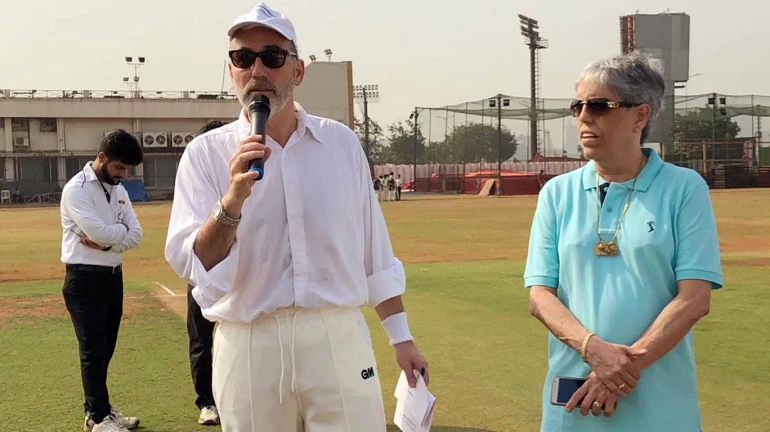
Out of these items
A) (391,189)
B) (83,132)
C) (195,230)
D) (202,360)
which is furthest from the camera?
(83,132)

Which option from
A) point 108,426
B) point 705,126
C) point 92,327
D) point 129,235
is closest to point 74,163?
point 705,126

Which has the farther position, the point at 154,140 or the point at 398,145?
the point at 398,145

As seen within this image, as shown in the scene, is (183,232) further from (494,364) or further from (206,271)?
(494,364)

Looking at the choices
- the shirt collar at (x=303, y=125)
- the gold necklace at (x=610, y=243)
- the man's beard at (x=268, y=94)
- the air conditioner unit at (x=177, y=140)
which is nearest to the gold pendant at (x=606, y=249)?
the gold necklace at (x=610, y=243)

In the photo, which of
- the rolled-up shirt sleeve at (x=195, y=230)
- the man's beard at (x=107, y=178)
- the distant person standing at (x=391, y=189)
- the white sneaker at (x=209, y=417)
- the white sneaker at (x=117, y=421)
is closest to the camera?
the rolled-up shirt sleeve at (x=195, y=230)

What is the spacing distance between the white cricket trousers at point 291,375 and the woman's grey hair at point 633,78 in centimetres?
130

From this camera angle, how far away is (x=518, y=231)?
24.8 meters

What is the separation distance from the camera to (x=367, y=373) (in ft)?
10.7

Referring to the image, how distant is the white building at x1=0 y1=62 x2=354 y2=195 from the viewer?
67.5m

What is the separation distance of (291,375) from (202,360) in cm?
362

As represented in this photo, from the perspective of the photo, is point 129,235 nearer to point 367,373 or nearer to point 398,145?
point 367,373

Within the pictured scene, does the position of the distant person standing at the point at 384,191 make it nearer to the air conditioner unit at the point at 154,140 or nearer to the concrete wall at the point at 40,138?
the air conditioner unit at the point at 154,140

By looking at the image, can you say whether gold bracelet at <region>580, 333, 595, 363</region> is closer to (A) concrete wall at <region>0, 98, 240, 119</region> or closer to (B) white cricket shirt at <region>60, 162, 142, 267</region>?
(B) white cricket shirt at <region>60, 162, 142, 267</region>

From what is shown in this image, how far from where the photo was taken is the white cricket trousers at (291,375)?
10.2 ft
